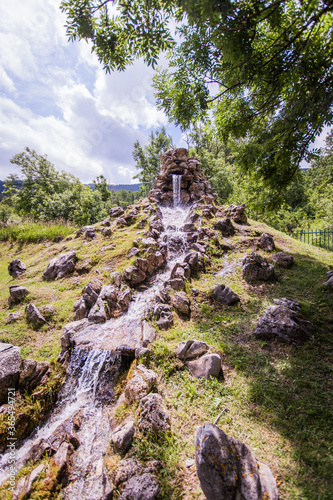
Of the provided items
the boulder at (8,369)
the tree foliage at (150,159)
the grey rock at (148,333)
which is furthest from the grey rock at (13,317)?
the tree foliage at (150,159)

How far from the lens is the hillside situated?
2.38 meters

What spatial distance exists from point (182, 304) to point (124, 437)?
3.09m

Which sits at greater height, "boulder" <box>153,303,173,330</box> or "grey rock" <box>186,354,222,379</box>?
"boulder" <box>153,303,173,330</box>

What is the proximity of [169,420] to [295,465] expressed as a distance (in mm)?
1606

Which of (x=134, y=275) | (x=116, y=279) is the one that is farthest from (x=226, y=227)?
(x=116, y=279)

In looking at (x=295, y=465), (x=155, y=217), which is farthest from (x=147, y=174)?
(x=295, y=465)

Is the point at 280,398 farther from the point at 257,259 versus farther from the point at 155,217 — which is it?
the point at 155,217

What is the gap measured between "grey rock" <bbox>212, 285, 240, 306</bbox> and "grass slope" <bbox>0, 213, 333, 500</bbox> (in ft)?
0.62

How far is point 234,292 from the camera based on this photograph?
568 centimetres

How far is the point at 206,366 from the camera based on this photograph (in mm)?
3600

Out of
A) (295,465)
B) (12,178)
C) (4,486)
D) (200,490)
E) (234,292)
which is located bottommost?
(4,486)

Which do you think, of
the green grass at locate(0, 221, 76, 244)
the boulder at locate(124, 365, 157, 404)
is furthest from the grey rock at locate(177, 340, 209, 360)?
the green grass at locate(0, 221, 76, 244)

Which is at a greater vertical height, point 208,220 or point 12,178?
point 12,178

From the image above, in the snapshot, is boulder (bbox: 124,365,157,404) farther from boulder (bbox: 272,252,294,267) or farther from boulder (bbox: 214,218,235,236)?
boulder (bbox: 214,218,235,236)
